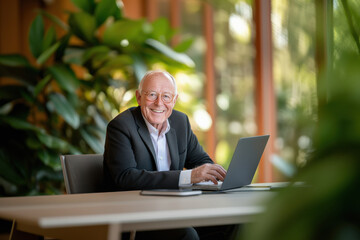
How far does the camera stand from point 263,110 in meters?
4.53

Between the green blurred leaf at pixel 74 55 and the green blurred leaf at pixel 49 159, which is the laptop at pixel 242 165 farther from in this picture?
the green blurred leaf at pixel 74 55

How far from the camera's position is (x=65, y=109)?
3.85m

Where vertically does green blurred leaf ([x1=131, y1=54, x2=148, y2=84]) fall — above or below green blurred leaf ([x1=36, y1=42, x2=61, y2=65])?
below

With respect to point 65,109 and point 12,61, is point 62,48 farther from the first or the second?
point 65,109

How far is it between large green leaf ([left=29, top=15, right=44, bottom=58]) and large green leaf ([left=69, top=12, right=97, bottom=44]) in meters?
0.27

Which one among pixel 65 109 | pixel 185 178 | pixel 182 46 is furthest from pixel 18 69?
pixel 185 178

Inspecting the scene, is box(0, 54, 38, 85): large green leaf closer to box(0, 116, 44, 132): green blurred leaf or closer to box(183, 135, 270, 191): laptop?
box(0, 116, 44, 132): green blurred leaf

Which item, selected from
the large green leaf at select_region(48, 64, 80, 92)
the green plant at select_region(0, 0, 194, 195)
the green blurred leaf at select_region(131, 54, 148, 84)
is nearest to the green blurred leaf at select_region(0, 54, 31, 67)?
the green plant at select_region(0, 0, 194, 195)

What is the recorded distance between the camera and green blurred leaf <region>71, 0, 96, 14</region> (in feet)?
13.9

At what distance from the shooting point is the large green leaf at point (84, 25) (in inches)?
161

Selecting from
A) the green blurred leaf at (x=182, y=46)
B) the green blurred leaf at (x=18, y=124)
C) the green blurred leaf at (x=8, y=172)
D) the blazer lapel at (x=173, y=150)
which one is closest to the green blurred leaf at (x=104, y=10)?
the green blurred leaf at (x=182, y=46)

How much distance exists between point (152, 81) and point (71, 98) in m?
1.75

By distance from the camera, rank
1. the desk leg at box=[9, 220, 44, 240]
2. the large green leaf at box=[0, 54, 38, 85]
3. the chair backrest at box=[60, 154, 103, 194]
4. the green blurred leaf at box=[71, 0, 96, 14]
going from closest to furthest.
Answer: the desk leg at box=[9, 220, 44, 240], the chair backrest at box=[60, 154, 103, 194], the large green leaf at box=[0, 54, 38, 85], the green blurred leaf at box=[71, 0, 96, 14]

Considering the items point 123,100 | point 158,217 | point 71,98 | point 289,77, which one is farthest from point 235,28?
point 289,77
